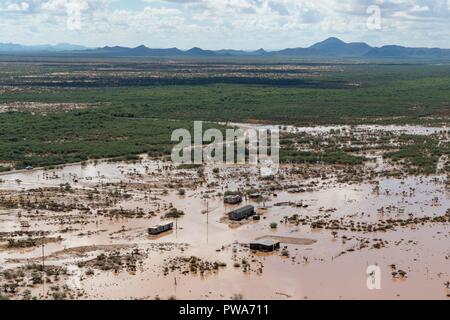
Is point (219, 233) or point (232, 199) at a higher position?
point (232, 199)

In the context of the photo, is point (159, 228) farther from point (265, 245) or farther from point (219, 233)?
point (265, 245)

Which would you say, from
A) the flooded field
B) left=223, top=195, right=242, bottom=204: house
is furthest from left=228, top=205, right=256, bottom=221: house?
left=223, top=195, right=242, bottom=204: house

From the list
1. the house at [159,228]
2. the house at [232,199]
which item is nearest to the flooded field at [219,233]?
the house at [159,228]

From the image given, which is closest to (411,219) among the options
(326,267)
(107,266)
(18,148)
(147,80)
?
(326,267)

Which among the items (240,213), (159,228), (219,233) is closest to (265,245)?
(219,233)

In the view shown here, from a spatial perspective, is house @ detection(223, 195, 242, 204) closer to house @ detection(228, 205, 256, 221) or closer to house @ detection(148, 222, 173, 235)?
house @ detection(228, 205, 256, 221)

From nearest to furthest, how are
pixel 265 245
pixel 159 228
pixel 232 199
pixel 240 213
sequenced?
pixel 265 245 → pixel 159 228 → pixel 240 213 → pixel 232 199
